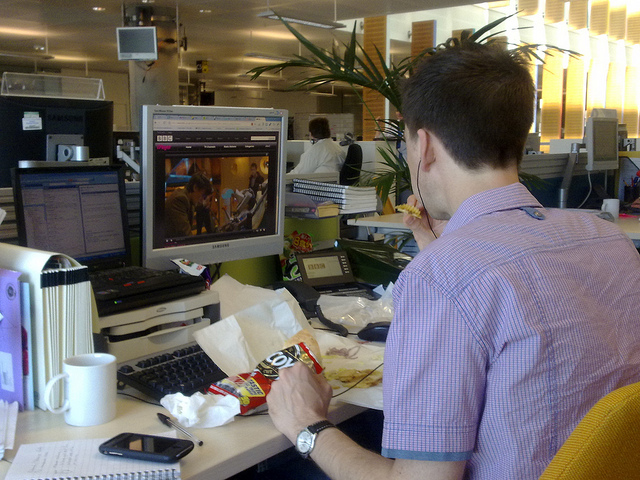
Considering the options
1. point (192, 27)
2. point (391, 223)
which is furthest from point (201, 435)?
point (192, 27)

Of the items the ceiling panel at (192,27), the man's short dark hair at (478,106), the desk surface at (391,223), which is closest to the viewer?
the man's short dark hair at (478,106)

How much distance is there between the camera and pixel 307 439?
99 cm

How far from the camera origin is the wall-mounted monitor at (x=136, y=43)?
A: 6.62 meters

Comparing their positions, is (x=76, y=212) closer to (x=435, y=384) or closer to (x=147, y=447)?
(x=147, y=447)

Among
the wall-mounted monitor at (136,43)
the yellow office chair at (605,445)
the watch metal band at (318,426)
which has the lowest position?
the watch metal band at (318,426)

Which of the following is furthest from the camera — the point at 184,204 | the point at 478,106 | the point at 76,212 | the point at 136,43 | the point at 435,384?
the point at 136,43

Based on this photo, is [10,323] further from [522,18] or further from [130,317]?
[522,18]

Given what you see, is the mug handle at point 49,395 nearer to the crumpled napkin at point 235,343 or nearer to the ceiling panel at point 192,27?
the crumpled napkin at point 235,343

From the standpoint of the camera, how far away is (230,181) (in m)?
1.77

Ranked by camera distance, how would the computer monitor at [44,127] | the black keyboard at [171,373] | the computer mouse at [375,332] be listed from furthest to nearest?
the computer monitor at [44,127]
the computer mouse at [375,332]
the black keyboard at [171,373]

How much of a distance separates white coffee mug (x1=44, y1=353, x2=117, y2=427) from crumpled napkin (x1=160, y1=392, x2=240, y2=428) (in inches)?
3.6

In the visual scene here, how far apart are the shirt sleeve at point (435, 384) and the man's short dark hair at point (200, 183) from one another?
0.98m

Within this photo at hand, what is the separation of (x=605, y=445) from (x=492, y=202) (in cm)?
42

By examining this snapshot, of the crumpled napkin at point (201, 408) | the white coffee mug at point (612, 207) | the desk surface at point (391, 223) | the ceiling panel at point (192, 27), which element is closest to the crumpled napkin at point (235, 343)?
the crumpled napkin at point (201, 408)
